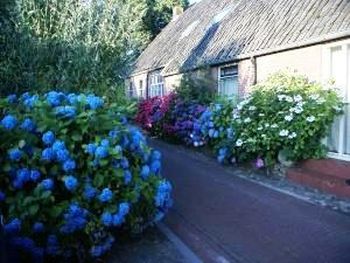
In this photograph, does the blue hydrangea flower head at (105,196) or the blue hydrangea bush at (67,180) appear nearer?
the blue hydrangea bush at (67,180)

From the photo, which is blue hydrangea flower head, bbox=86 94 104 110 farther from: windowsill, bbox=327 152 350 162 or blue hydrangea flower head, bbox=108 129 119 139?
windowsill, bbox=327 152 350 162

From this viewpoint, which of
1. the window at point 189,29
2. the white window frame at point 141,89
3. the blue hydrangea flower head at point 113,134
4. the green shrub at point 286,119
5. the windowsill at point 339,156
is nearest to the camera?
the blue hydrangea flower head at point 113,134

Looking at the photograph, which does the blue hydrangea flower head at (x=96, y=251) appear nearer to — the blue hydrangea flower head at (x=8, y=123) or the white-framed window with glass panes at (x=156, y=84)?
the blue hydrangea flower head at (x=8, y=123)

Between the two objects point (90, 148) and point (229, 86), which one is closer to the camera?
point (90, 148)

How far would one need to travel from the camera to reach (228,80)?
16.4m

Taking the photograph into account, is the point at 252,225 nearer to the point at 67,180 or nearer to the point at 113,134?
the point at 113,134

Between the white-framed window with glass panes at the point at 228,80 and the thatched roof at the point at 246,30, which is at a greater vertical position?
the thatched roof at the point at 246,30

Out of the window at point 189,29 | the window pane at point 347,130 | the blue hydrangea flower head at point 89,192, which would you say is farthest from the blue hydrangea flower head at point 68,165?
the window at point 189,29

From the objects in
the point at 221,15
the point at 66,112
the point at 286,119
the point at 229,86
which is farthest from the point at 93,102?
the point at 221,15

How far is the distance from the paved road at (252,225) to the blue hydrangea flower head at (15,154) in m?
2.37

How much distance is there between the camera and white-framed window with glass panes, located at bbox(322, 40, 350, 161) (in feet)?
32.7

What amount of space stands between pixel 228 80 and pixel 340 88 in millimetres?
6330

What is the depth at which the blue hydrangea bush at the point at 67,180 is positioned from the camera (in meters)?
5.11

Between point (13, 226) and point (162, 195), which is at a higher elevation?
point (162, 195)
